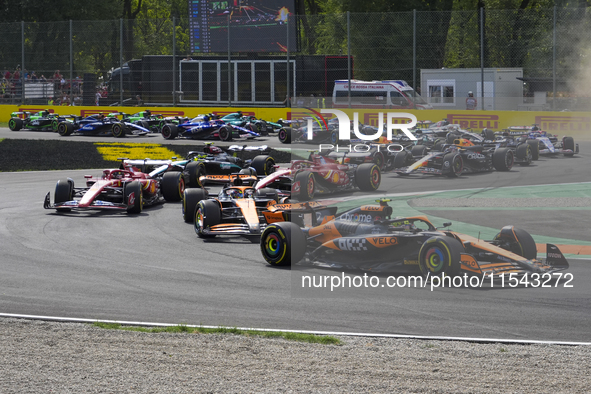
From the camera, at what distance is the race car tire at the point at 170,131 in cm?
2692

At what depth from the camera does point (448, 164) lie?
13.6 m

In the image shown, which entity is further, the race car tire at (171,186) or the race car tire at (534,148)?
the race car tire at (171,186)

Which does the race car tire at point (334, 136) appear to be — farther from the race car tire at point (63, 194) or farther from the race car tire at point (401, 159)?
the race car tire at point (63, 194)

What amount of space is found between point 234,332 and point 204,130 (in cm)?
2054

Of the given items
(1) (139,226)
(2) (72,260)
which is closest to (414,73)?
(1) (139,226)

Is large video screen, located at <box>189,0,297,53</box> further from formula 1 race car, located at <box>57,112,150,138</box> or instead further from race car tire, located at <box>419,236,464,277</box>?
race car tire, located at <box>419,236,464,277</box>

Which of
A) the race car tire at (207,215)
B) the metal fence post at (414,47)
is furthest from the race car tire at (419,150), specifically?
the metal fence post at (414,47)

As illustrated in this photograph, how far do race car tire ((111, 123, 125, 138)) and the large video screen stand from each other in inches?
232

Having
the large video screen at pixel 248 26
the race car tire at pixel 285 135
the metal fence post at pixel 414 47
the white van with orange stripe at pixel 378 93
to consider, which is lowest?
the race car tire at pixel 285 135

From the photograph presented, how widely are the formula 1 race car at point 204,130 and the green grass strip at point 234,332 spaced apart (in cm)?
1954

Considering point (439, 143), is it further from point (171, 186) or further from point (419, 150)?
point (171, 186)

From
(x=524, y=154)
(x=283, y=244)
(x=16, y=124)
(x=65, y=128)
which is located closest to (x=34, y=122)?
(x=16, y=124)

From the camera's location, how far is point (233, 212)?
11.5m

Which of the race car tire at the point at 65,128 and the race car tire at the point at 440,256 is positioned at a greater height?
the race car tire at the point at 65,128
